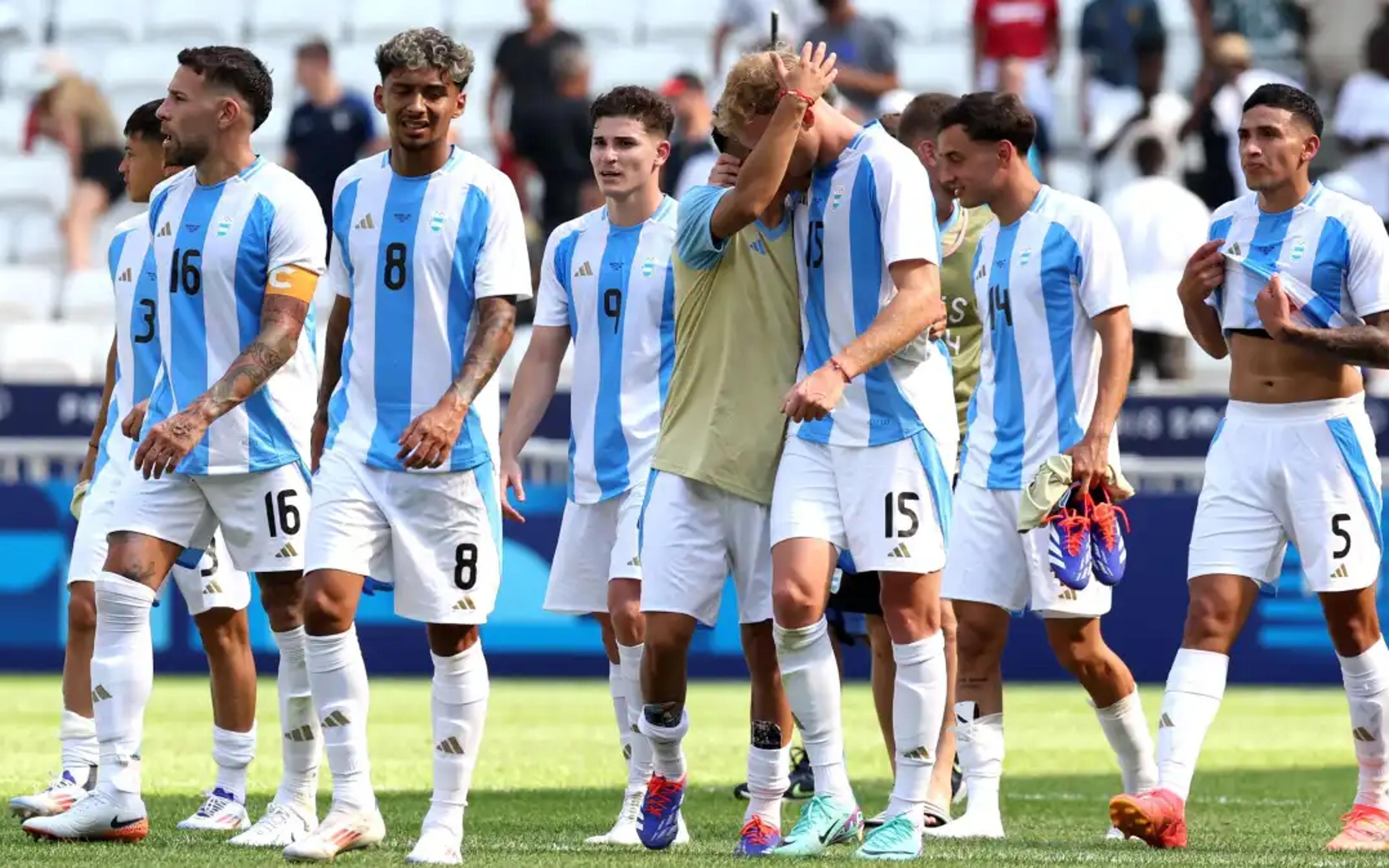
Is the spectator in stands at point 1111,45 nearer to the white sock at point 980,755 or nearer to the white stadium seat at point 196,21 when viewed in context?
the white stadium seat at point 196,21

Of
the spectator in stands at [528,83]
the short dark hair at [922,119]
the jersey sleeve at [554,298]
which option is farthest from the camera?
the spectator in stands at [528,83]

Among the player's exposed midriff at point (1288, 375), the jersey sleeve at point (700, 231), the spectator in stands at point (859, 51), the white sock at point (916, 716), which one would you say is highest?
the spectator in stands at point (859, 51)

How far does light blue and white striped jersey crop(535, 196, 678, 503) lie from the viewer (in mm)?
7941

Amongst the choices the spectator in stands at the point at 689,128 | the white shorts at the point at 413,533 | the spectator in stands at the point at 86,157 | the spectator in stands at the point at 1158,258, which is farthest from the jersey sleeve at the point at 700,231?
the spectator in stands at the point at 86,157

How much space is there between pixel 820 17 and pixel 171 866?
13347 mm

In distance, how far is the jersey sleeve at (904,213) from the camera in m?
6.48

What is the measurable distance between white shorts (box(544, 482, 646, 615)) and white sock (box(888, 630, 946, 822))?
150cm

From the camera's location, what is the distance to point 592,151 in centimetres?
780

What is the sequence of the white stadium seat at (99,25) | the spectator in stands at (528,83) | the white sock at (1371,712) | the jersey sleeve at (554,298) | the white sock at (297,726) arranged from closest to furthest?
the white sock at (297,726)
the white sock at (1371,712)
the jersey sleeve at (554,298)
the spectator in stands at (528,83)
the white stadium seat at (99,25)

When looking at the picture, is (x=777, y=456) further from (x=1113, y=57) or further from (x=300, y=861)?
(x=1113, y=57)

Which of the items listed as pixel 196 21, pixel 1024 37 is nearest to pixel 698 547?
pixel 1024 37

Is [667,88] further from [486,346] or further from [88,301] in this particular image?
[486,346]

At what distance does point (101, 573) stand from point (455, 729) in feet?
4.17

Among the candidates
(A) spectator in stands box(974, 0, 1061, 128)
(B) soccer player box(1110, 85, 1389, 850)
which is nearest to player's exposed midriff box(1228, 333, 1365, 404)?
(B) soccer player box(1110, 85, 1389, 850)
